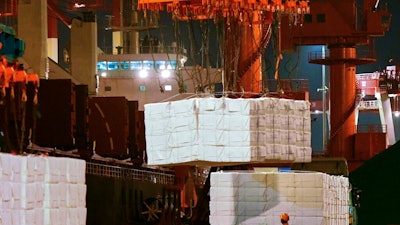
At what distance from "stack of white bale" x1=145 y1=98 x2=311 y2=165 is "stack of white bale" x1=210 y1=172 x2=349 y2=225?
90 centimetres

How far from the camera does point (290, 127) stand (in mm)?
18031

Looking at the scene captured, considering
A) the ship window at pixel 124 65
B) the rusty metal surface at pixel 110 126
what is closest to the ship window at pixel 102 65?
the ship window at pixel 124 65

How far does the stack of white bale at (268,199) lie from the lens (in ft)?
61.4

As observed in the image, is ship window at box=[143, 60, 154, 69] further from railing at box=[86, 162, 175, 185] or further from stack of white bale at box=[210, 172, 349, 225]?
stack of white bale at box=[210, 172, 349, 225]

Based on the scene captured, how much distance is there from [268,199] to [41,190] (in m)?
5.75

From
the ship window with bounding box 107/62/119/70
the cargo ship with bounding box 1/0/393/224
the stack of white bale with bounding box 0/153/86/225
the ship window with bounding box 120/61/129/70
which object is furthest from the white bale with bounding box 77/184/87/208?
the ship window with bounding box 107/62/119/70

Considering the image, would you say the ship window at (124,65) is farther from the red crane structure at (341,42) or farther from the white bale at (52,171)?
the white bale at (52,171)

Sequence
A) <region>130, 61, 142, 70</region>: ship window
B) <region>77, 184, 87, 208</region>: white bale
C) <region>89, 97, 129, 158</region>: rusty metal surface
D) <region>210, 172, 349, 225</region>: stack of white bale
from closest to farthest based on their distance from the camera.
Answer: <region>77, 184, 87, 208</region>: white bale < <region>210, 172, 349, 225</region>: stack of white bale < <region>89, 97, 129, 158</region>: rusty metal surface < <region>130, 61, 142, 70</region>: ship window

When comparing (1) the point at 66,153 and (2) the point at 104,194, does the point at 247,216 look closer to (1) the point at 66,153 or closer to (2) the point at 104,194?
(1) the point at 66,153

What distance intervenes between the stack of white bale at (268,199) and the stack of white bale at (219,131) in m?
0.90

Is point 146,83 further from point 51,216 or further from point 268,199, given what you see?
point 51,216

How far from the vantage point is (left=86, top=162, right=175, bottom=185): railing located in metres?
40.7

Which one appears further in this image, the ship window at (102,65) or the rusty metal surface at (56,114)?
the ship window at (102,65)

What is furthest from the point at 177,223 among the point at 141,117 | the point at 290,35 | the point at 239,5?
the point at 290,35
